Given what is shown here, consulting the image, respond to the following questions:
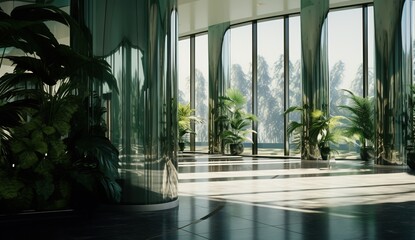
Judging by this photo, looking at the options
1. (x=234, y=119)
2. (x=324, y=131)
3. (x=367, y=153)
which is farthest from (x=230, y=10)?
(x=367, y=153)

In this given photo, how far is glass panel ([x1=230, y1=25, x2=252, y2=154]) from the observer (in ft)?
57.6

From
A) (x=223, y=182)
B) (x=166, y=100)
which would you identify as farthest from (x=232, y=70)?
(x=166, y=100)

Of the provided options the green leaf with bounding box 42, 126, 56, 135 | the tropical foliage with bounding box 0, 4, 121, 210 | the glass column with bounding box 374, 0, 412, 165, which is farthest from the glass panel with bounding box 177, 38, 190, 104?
the green leaf with bounding box 42, 126, 56, 135

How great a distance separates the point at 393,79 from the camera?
1183 centimetres

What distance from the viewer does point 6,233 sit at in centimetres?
418

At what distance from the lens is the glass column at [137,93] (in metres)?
5.36

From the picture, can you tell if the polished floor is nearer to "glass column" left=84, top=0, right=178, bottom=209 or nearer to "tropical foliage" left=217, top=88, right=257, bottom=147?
"glass column" left=84, top=0, right=178, bottom=209

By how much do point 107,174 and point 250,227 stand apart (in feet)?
5.37

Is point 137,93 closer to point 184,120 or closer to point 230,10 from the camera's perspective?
point 230,10

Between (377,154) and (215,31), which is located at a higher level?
(215,31)

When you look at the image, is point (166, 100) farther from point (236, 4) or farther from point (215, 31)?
point (215, 31)

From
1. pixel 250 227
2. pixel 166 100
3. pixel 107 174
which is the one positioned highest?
pixel 166 100

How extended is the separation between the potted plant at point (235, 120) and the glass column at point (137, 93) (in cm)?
1095

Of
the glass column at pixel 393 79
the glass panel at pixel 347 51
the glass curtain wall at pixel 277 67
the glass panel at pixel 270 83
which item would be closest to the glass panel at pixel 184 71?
the glass curtain wall at pixel 277 67
